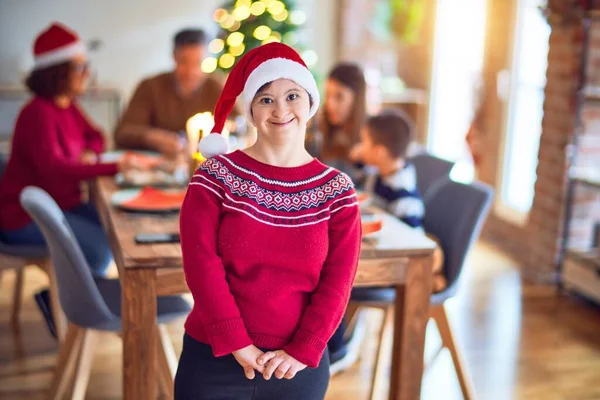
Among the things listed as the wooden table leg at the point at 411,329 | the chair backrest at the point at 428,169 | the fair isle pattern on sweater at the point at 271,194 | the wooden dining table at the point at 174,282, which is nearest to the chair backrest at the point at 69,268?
the wooden dining table at the point at 174,282

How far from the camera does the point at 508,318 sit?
129 inches

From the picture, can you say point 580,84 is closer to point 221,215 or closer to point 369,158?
point 369,158

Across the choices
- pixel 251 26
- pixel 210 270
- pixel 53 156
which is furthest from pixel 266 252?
pixel 251 26

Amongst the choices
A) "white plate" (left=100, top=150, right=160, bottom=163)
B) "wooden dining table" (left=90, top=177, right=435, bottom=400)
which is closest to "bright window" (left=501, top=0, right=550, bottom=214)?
"white plate" (left=100, top=150, right=160, bottom=163)

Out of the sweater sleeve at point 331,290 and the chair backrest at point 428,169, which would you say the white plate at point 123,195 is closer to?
the sweater sleeve at point 331,290

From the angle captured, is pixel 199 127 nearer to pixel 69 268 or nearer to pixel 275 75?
pixel 69 268

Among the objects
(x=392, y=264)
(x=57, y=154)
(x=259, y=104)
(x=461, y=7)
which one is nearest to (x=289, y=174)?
(x=259, y=104)

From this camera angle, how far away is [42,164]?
264 centimetres

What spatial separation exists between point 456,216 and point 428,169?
0.67m

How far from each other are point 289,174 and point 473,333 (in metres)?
2.00

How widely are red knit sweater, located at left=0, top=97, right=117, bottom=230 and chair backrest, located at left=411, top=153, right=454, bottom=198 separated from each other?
125 cm

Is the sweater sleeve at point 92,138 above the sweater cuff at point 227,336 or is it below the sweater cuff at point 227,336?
above

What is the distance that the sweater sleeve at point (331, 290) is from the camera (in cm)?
138

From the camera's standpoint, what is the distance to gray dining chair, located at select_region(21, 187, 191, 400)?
6.23 feet
